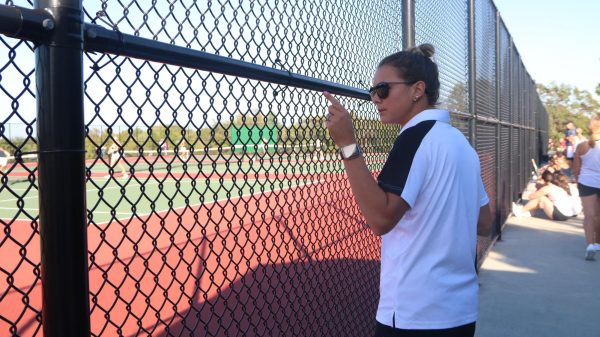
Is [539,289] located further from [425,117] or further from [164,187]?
[164,187]

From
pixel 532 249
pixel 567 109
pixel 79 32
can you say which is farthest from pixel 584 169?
pixel 567 109

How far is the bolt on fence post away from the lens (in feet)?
4.32

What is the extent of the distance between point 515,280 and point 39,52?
6.28m

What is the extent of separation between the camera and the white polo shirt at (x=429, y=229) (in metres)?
2.08

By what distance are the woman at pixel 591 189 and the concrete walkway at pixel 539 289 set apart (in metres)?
0.31

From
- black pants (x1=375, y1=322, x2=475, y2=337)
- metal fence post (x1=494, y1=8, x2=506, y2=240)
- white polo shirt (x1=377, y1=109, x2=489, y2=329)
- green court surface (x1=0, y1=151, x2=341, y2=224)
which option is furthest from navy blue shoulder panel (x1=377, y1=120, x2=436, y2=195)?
metal fence post (x1=494, y1=8, x2=506, y2=240)

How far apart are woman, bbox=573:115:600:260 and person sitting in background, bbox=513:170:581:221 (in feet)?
10.1

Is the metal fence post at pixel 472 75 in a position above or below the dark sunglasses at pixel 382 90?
above

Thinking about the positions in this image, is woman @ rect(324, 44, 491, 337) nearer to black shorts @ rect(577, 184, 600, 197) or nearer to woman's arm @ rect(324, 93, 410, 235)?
woman's arm @ rect(324, 93, 410, 235)

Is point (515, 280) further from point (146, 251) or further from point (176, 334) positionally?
point (146, 251)

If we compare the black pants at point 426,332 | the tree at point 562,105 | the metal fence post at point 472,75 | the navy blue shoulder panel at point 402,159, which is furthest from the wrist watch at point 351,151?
the tree at point 562,105

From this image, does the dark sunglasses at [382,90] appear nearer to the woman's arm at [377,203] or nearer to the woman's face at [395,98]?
the woman's face at [395,98]

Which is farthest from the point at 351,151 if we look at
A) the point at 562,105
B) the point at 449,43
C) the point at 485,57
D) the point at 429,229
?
the point at 562,105

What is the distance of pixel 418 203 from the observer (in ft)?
6.98
